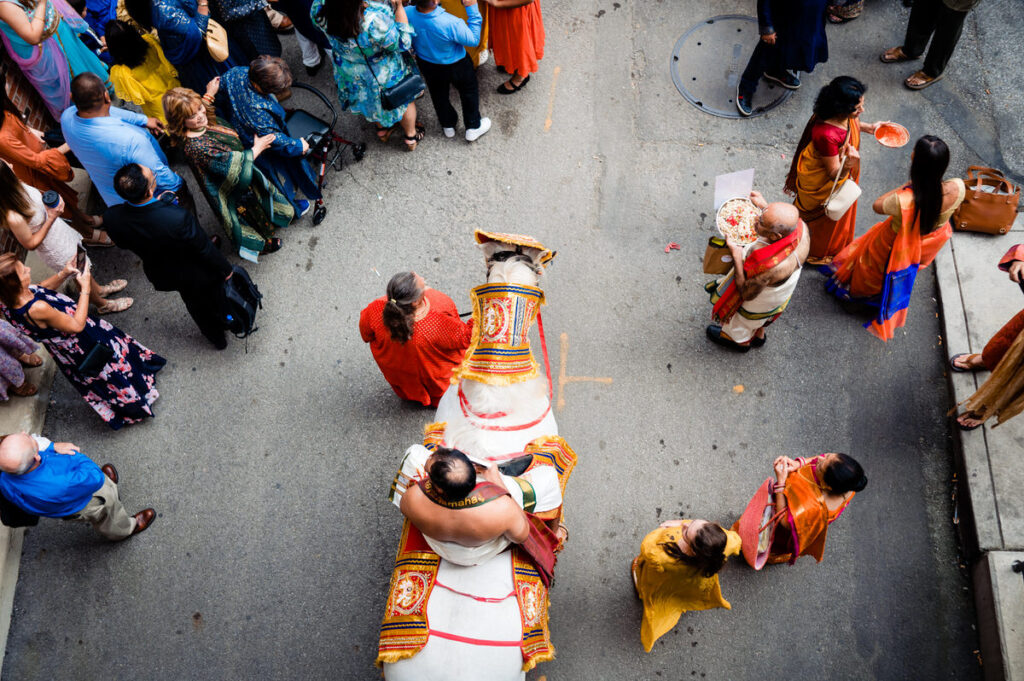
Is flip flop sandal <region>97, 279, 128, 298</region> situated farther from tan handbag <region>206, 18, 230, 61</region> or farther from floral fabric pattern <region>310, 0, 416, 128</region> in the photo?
floral fabric pattern <region>310, 0, 416, 128</region>

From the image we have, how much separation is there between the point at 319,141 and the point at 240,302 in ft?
5.76

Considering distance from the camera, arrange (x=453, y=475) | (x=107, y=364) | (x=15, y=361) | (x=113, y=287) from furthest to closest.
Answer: (x=113, y=287), (x=15, y=361), (x=107, y=364), (x=453, y=475)

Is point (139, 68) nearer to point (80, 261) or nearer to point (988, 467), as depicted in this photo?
point (80, 261)

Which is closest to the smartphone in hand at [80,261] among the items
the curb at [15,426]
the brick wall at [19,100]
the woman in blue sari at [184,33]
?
the brick wall at [19,100]

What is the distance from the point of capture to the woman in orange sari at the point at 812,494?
3873 millimetres

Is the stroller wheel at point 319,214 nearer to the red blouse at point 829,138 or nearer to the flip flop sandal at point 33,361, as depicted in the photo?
the flip flop sandal at point 33,361

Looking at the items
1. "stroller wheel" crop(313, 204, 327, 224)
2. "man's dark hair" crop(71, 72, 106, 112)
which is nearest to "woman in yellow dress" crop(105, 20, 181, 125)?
"man's dark hair" crop(71, 72, 106, 112)

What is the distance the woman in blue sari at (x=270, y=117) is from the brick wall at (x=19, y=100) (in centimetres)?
196

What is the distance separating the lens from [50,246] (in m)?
5.25

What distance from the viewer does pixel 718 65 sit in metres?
6.99

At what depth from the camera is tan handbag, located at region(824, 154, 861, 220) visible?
5.20 meters

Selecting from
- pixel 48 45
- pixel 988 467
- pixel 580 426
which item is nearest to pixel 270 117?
pixel 48 45

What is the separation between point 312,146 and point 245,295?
1.56 meters

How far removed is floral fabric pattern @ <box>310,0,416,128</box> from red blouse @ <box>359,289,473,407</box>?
93.9 inches
